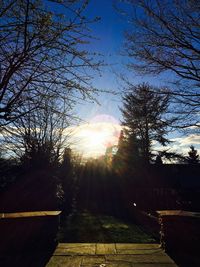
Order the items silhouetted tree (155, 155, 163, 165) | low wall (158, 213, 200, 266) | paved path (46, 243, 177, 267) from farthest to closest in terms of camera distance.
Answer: silhouetted tree (155, 155, 163, 165) → low wall (158, 213, 200, 266) → paved path (46, 243, 177, 267)

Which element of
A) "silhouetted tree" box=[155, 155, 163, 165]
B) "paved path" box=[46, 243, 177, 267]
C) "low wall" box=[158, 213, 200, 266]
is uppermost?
"silhouetted tree" box=[155, 155, 163, 165]

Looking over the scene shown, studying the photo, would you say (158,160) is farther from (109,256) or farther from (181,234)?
(109,256)

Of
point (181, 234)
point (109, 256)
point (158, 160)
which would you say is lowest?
point (109, 256)

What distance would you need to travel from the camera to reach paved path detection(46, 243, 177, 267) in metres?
3.99

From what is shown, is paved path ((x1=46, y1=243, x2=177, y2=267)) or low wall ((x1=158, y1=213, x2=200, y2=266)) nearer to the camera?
paved path ((x1=46, y1=243, x2=177, y2=267))

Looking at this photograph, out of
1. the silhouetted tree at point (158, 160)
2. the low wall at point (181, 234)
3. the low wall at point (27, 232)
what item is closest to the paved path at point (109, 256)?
the low wall at point (181, 234)

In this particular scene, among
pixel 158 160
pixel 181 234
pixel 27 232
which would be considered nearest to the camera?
pixel 181 234

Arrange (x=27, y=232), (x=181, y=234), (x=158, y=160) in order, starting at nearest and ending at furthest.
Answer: (x=181, y=234) < (x=27, y=232) < (x=158, y=160)

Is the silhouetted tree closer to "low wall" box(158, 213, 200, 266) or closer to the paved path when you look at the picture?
"low wall" box(158, 213, 200, 266)

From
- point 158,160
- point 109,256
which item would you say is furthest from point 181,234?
point 158,160

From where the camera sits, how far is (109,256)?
438cm

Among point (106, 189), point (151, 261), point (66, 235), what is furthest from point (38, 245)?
point (106, 189)

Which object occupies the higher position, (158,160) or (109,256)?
(158,160)

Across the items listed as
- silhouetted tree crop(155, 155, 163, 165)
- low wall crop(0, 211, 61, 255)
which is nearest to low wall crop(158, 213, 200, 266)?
low wall crop(0, 211, 61, 255)
